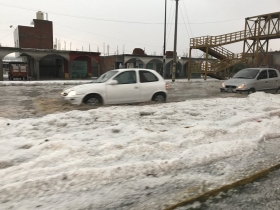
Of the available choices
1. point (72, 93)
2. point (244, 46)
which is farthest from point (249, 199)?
point (244, 46)

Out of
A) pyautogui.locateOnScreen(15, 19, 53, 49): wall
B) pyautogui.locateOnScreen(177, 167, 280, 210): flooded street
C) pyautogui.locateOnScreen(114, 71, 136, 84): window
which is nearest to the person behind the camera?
pyautogui.locateOnScreen(177, 167, 280, 210): flooded street

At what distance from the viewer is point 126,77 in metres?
9.16

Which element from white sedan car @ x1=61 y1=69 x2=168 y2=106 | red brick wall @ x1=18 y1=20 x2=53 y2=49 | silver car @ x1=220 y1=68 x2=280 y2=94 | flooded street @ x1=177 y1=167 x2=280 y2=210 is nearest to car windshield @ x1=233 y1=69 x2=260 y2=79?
silver car @ x1=220 y1=68 x2=280 y2=94

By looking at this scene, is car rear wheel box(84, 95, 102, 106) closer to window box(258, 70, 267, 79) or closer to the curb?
the curb

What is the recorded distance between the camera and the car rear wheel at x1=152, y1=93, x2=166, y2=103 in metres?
9.74

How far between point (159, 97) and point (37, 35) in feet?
134

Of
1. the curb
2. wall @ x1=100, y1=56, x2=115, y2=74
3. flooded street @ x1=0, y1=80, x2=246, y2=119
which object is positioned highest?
wall @ x1=100, y1=56, x2=115, y2=74

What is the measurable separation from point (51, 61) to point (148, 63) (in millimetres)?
15514

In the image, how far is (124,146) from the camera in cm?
444

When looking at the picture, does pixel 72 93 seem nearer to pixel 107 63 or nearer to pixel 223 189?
pixel 223 189

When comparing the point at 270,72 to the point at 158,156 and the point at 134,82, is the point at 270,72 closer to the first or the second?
the point at 134,82

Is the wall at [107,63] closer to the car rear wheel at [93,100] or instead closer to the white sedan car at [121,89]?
the white sedan car at [121,89]

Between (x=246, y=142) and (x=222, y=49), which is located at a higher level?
(x=222, y=49)

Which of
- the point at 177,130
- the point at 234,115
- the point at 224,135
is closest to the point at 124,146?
the point at 177,130
